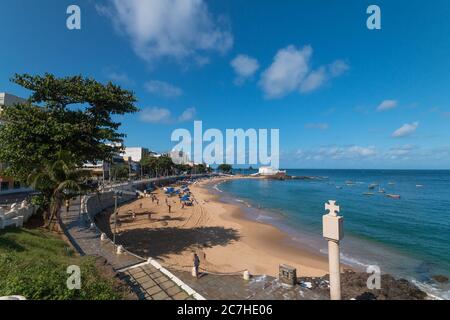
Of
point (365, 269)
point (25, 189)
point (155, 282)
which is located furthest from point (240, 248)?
point (25, 189)

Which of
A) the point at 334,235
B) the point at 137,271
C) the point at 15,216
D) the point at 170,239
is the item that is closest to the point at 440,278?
the point at 334,235

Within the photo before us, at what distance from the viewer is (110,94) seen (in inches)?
640

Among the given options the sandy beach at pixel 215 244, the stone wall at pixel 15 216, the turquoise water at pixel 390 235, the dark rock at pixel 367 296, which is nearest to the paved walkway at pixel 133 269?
the sandy beach at pixel 215 244

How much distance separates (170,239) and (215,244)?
14.3ft

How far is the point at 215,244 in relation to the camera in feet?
76.3

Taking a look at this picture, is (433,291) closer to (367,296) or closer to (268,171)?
(367,296)

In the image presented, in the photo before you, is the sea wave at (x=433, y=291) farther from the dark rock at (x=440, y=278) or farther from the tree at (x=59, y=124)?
the tree at (x=59, y=124)

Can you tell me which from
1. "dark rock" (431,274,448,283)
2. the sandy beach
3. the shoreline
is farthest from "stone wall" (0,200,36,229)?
"dark rock" (431,274,448,283)

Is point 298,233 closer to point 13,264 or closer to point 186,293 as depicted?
point 186,293

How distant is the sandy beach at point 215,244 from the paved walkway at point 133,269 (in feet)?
7.34

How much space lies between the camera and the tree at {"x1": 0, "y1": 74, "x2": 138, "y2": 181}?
47.0 feet

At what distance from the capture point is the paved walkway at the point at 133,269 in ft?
32.7

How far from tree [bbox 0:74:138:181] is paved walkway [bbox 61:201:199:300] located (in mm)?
5307

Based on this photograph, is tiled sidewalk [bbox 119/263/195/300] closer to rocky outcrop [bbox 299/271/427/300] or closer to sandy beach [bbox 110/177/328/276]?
sandy beach [bbox 110/177/328/276]
